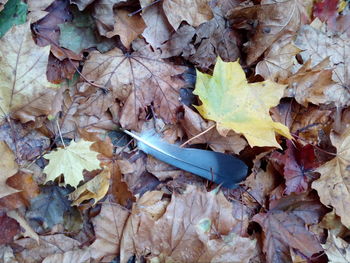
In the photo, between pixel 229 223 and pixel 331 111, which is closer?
pixel 229 223

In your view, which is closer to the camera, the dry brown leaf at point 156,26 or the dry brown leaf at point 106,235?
the dry brown leaf at point 106,235

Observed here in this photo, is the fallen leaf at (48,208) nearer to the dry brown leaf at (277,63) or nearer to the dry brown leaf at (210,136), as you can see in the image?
the dry brown leaf at (210,136)

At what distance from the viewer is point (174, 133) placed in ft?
5.10

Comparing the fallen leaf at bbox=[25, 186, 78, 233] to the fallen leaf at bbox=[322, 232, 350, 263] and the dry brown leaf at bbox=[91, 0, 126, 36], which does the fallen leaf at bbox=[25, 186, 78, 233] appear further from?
the fallen leaf at bbox=[322, 232, 350, 263]

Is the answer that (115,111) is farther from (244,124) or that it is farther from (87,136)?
(244,124)

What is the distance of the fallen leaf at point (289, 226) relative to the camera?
152 cm

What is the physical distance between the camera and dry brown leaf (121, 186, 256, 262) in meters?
1.42

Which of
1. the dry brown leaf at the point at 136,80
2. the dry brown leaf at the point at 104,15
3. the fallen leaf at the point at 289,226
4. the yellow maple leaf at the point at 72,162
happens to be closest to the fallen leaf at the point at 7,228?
the yellow maple leaf at the point at 72,162

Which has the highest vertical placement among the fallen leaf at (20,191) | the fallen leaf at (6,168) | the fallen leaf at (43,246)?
the fallen leaf at (6,168)

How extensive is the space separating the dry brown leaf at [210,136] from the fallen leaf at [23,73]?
1.83 feet

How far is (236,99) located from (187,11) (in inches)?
16.8

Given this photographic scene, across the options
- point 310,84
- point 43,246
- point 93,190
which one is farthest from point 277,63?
point 43,246

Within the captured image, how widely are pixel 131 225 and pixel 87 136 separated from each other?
0.40 metres

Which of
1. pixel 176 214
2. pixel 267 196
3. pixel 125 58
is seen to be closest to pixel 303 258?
pixel 267 196
